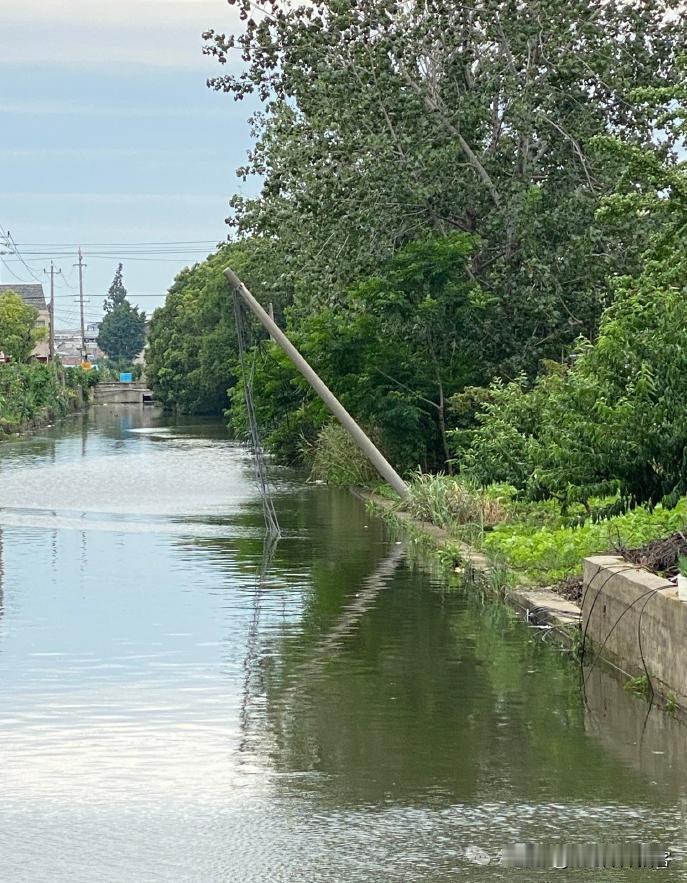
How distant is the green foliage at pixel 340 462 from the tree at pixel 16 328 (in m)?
67.7

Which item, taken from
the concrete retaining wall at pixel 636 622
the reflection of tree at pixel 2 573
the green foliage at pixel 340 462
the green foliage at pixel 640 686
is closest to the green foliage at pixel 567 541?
the concrete retaining wall at pixel 636 622

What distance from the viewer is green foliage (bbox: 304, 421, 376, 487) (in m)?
36.6

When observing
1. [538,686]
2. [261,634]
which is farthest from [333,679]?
[261,634]

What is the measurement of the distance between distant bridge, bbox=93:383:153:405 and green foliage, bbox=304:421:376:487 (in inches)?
3923

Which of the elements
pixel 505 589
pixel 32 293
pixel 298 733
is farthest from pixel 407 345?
pixel 32 293

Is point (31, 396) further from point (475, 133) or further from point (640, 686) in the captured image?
point (640, 686)

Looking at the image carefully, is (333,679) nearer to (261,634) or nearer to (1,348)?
(261,634)

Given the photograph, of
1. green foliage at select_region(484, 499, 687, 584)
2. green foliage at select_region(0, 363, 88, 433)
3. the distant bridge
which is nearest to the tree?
green foliage at select_region(0, 363, 88, 433)

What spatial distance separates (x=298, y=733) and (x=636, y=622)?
281cm

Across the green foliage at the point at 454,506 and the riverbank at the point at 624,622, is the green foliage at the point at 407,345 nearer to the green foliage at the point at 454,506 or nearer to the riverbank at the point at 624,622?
the green foliage at the point at 454,506

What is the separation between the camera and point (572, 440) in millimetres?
16359

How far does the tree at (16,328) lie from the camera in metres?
107

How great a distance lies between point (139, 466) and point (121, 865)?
132 ft

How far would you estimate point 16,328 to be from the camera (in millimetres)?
110312
